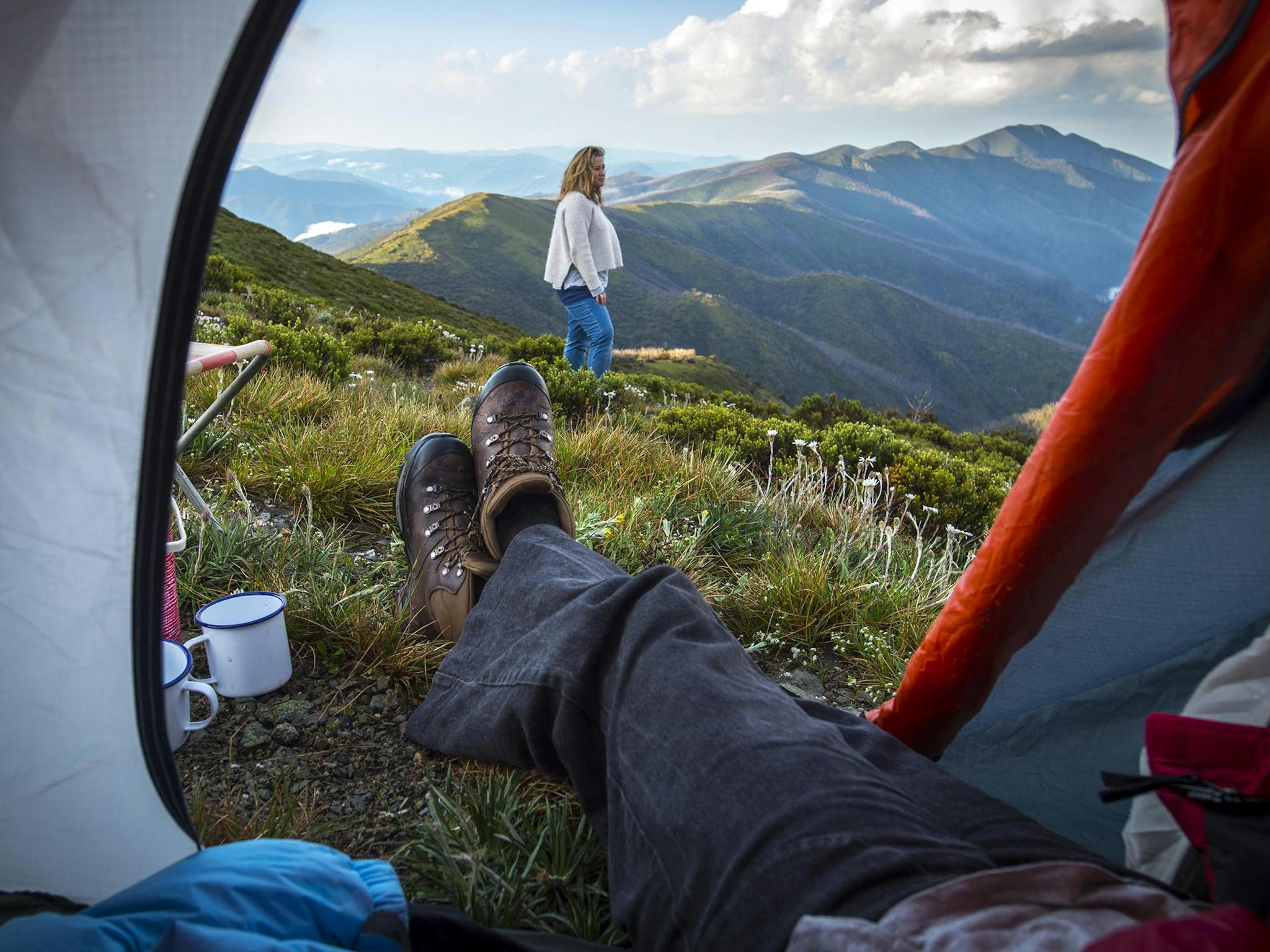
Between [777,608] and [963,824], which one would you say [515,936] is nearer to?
[963,824]

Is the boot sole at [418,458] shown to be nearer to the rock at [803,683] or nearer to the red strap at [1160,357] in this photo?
the rock at [803,683]

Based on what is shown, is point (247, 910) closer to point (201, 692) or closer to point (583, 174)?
point (201, 692)

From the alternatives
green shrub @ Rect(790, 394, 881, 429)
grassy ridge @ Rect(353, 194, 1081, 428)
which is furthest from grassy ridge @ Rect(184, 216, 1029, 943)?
grassy ridge @ Rect(353, 194, 1081, 428)

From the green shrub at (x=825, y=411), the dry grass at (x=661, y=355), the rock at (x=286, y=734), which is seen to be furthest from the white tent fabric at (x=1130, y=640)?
the dry grass at (x=661, y=355)

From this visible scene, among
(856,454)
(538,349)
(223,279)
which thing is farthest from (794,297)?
(856,454)

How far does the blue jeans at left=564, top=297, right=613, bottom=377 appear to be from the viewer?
7105mm

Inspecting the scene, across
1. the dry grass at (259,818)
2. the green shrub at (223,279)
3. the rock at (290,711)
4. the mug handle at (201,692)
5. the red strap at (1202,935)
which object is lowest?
the dry grass at (259,818)

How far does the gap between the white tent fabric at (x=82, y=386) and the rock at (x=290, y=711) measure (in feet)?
2.16

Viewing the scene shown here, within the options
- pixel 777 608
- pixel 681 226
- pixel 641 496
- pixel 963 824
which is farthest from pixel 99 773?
pixel 681 226

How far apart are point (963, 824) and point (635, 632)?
53cm

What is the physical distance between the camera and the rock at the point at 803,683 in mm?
1984

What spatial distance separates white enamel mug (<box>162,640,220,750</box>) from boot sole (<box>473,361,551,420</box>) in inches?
42.3

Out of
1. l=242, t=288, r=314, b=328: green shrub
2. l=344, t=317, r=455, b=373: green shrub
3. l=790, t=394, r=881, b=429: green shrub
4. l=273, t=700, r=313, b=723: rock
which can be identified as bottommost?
A: l=790, t=394, r=881, b=429: green shrub

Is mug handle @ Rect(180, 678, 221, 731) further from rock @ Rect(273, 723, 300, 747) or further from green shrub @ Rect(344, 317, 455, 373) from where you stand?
green shrub @ Rect(344, 317, 455, 373)
